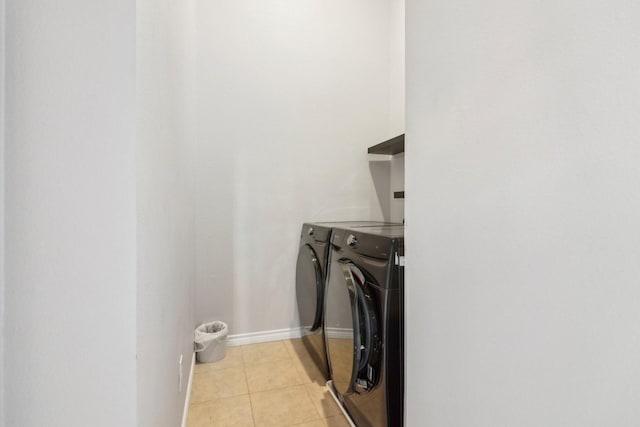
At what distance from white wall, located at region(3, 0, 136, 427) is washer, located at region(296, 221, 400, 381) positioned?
127 centimetres

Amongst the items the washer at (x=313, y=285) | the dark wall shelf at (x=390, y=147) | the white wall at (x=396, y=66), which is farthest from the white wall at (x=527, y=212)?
the white wall at (x=396, y=66)

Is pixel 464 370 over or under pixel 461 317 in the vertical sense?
under

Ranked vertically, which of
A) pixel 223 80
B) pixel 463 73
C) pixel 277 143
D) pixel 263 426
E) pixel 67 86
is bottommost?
pixel 263 426

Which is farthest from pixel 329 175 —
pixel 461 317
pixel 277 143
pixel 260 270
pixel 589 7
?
pixel 589 7

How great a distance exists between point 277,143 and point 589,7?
2.05 meters

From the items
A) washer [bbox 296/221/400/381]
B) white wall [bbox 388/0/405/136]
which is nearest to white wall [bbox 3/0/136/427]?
washer [bbox 296/221/400/381]

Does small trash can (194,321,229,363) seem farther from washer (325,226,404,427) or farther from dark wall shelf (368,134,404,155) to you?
dark wall shelf (368,134,404,155)

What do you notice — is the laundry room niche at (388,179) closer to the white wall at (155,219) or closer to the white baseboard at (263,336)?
the white baseboard at (263,336)

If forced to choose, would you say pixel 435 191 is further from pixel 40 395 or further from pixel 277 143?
pixel 277 143

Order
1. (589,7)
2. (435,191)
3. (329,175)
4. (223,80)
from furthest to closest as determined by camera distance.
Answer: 1. (329,175)
2. (223,80)
3. (435,191)
4. (589,7)

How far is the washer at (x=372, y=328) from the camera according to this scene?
1086 millimetres

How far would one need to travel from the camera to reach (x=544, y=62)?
530 mm

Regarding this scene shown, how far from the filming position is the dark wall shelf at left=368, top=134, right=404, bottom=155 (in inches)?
81.0

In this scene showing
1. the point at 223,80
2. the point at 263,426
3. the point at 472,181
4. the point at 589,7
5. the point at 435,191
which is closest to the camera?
the point at 589,7
